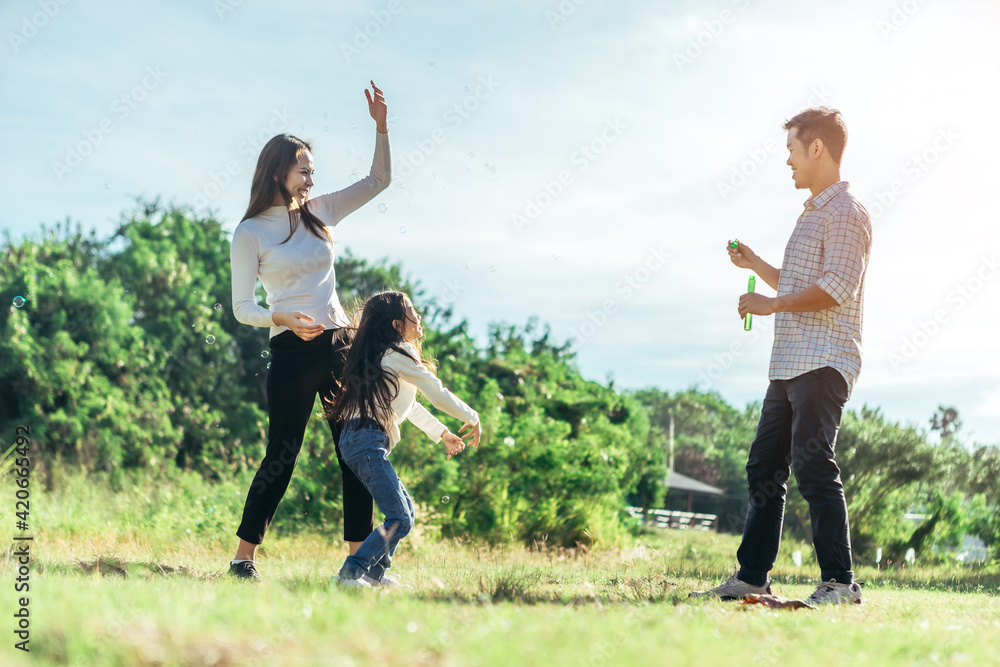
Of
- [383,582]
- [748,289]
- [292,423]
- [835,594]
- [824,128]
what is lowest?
[383,582]

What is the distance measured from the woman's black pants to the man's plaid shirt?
7.50 ft

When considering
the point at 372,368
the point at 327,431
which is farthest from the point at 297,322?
the point at 327,431

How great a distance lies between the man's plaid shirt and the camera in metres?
3.91

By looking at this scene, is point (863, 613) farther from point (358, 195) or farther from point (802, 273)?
point (358, 195)

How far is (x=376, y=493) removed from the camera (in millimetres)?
4016

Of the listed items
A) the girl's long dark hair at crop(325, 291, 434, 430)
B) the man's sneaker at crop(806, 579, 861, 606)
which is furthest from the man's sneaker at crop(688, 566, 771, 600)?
the girl's long dark hair at crop(325, 291, 434, 430)

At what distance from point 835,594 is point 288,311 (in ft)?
9.89

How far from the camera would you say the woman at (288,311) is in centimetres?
422

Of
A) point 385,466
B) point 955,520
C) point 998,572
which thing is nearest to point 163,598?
point 385,466

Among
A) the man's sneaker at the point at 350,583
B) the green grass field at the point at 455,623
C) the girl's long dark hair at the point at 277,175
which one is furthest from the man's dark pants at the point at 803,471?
the girl's long dark hair at the point at 277,175

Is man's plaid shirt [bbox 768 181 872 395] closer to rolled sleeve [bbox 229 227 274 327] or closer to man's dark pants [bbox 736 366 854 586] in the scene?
man's dark pants [bbox 736 366 854 586]

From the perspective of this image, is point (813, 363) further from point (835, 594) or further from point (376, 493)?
point (376, 493)

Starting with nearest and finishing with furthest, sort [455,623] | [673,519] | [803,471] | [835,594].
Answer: [455,623]
[835,594]
[803,471]
[673,519]

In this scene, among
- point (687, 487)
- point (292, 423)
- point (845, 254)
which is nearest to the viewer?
point (845, 254)
